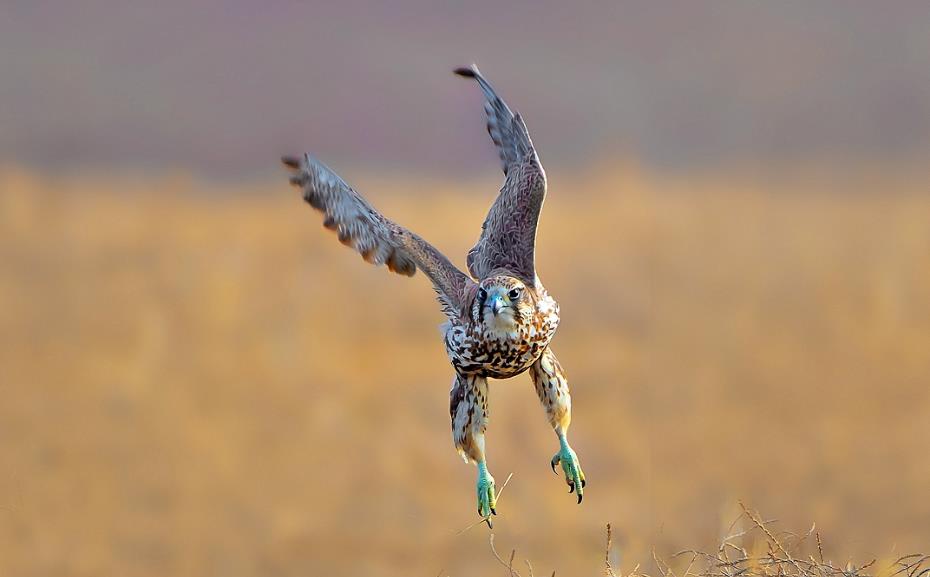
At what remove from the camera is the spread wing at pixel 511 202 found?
19.1 feet

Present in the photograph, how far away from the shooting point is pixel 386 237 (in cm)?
593

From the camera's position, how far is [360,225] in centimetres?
596

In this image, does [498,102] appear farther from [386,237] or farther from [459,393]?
[459,393]

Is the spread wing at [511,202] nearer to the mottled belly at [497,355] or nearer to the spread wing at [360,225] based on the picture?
the spread wing at [360,225]

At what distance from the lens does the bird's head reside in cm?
513

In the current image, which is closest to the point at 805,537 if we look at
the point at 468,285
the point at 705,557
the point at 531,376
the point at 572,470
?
the point at 705,557

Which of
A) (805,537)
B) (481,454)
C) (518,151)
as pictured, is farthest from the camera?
(518,151)

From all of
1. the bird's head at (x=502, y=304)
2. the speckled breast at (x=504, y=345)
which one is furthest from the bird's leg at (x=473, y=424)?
the bird's head at (x=502, y=304)

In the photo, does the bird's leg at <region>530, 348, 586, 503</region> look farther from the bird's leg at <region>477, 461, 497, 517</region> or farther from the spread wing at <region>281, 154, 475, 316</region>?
the spread wing at <region>281, 154, 475, 316</region>

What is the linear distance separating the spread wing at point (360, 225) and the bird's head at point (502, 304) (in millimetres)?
609

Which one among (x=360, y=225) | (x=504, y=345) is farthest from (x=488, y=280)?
(x=360, y=225)

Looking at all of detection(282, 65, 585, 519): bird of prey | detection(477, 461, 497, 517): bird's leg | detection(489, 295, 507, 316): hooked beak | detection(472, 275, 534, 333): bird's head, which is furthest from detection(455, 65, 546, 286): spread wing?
detection(477, 461, 497, 517): bird's leg

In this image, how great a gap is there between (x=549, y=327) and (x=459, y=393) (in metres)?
0.69

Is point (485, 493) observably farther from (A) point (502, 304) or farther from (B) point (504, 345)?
(A) point (502, 304)
